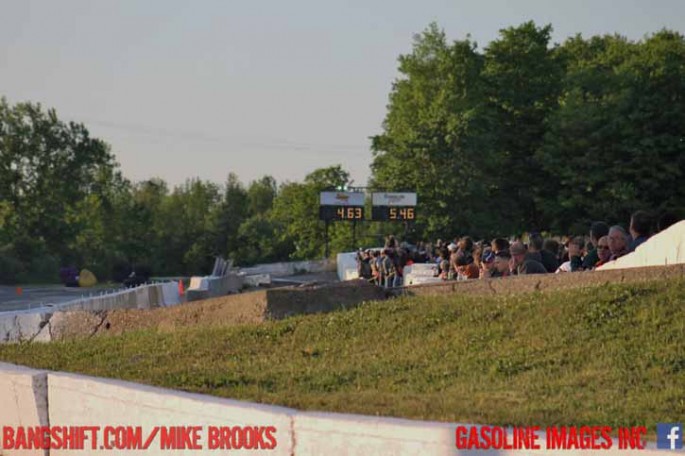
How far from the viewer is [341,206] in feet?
249

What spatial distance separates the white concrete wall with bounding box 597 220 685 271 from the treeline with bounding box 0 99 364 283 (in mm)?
75416

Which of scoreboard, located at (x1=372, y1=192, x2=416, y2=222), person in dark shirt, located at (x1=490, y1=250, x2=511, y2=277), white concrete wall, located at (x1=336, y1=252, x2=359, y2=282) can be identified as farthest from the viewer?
scoreboard, located at (x1=372, y1=192, x2=416, y2=222)

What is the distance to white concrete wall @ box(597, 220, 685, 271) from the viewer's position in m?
15.2

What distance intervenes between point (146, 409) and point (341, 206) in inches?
2619

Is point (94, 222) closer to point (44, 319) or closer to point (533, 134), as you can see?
point (533, 134)

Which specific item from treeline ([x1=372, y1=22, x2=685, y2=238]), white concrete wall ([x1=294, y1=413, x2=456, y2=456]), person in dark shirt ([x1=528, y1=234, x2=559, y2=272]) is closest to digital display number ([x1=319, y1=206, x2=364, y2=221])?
treeline ([x1=372, y1=22, x2=685, y2=238])

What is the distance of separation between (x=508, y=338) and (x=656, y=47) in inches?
3234

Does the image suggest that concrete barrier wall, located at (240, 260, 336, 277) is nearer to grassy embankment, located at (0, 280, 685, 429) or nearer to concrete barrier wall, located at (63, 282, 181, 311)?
concrete barrier wall, located at (63, 282, 181, 311)

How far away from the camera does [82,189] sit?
12388 cm

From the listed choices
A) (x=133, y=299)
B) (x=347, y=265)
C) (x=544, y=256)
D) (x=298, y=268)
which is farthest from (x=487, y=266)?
(x=298, y=268)

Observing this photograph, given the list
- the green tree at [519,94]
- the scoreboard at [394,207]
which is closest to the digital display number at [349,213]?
the scoreboard at [394,207]

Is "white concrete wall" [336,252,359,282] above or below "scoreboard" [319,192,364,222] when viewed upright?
below

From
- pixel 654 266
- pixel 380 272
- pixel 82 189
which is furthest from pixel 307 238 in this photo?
pixel 654 266

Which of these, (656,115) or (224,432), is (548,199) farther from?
(224,432)
